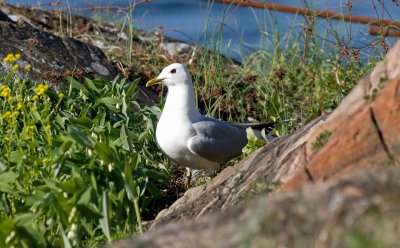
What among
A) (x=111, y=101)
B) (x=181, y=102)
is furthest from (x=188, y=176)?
(x=111, y=101)

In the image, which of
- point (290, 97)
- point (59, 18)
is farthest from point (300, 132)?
point (59, 18)

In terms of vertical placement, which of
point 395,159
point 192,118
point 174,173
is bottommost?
point 174,173

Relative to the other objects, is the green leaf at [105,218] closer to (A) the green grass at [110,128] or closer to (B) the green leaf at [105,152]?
(A) the green grass at [110,128]

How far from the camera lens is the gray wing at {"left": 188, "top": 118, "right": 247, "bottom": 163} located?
593 cm

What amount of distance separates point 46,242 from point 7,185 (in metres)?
0.32

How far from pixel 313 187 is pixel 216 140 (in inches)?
119

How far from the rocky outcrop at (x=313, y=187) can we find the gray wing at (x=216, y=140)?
578 millimetres

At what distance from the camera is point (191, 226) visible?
291 centimetres

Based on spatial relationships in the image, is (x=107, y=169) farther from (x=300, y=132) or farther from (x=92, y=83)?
(x=92, y=83)

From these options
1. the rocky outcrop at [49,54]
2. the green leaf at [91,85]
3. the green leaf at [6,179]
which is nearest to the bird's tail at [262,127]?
the green leaf at [91,85]

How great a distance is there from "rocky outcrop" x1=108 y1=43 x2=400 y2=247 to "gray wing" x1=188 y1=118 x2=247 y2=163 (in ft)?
1.90

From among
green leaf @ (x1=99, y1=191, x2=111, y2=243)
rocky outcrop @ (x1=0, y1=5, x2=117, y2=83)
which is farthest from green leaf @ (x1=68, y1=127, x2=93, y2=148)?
rocky outcrop @ (x1=0, y1=5, x2=117, y2=83)

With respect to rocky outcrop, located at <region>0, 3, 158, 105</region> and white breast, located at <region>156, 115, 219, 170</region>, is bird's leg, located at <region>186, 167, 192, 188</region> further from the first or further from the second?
rocky outcrop, located at <region>0, 3, 158, 105</region>

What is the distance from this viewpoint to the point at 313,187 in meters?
3.00
